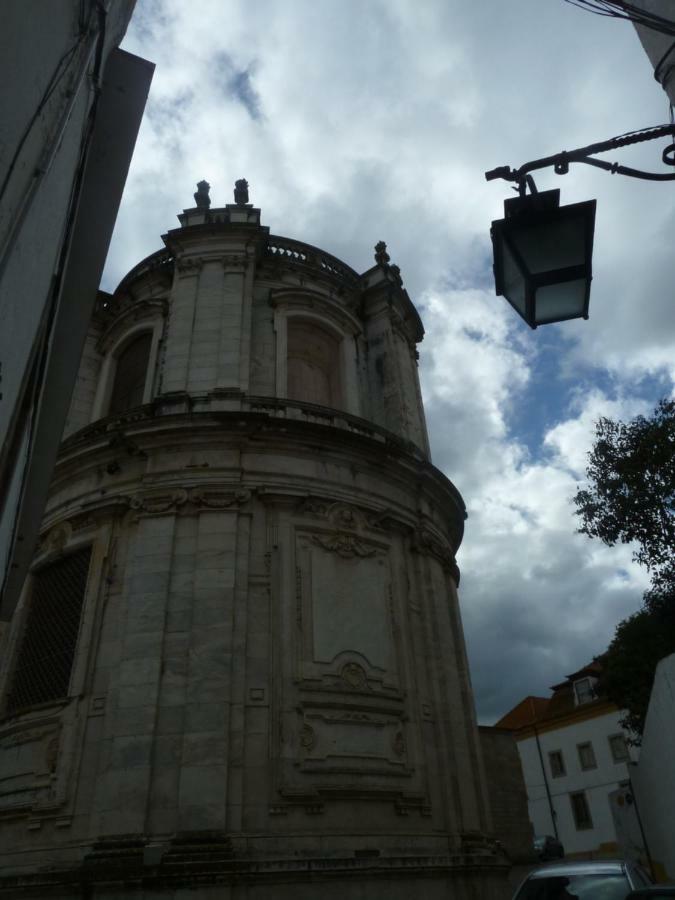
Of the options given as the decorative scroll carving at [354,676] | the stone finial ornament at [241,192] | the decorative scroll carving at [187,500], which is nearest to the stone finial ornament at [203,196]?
the stone finial ornament at [241,192]

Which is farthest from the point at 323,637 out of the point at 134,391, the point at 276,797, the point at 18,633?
the point at 134,391

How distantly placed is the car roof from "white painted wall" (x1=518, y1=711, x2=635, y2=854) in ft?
108

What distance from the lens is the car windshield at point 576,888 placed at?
26.8 ft

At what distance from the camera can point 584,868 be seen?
8695 mm

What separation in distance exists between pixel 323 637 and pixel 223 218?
35.7 feet

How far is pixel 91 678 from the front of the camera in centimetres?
1177

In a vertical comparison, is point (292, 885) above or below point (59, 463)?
below

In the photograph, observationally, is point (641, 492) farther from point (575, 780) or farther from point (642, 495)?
point (575, 780)

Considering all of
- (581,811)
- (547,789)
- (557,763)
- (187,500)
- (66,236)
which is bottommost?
(66,236)

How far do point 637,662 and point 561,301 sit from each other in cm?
2655

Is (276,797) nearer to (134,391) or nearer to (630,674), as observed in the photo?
(134,391)

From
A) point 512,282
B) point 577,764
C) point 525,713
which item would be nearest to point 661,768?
point 512,282

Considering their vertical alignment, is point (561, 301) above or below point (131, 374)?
below

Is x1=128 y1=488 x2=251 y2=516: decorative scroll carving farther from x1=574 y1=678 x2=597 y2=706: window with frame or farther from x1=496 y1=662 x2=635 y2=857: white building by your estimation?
x1=574 y1=678 x2=597 y2=706: window with frame
